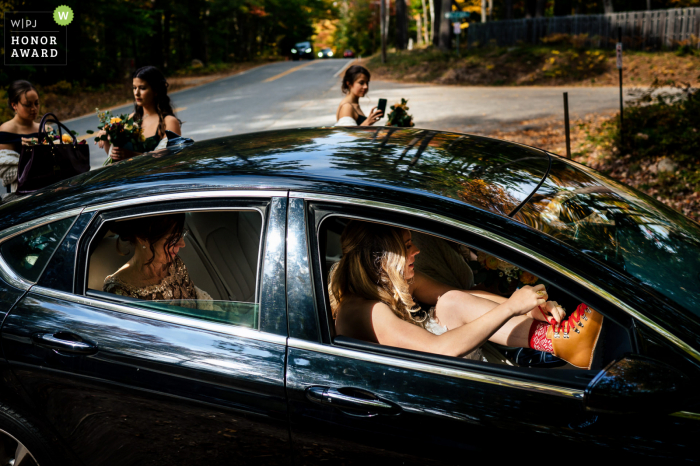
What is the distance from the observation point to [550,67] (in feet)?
73.5

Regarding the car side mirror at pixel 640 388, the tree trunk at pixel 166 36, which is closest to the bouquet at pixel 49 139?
the car side mirror at pixel 640 388

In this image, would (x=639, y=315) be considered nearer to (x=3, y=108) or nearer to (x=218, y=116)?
(x=218, y=116)

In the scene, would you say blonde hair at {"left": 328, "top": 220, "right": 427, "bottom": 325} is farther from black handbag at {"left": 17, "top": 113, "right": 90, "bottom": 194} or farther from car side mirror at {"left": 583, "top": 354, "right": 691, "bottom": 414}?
black handbag at {"left": 17, "top": 113, "right": 90, "bottom": 194}

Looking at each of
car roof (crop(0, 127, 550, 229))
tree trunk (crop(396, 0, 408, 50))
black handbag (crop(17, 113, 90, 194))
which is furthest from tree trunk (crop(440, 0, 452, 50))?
car roof (crop(0, 127, 550, 229))

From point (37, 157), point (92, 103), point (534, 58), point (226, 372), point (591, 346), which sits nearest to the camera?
point (226, 372)

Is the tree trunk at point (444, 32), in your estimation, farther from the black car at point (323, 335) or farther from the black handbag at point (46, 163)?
the black car at point (323, 335)

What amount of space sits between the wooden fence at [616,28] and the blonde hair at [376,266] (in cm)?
2551

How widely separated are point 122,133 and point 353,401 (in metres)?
3.75

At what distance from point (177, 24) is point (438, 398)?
43293 mm

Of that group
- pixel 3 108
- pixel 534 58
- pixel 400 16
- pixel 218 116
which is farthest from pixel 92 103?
pixel 400 16

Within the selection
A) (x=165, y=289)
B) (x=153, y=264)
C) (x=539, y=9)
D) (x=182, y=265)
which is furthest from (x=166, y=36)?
(x=165, y=289)

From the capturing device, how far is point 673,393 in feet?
5.08

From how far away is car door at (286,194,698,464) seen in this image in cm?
161

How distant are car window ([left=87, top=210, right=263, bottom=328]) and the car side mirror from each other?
3.50 feet
